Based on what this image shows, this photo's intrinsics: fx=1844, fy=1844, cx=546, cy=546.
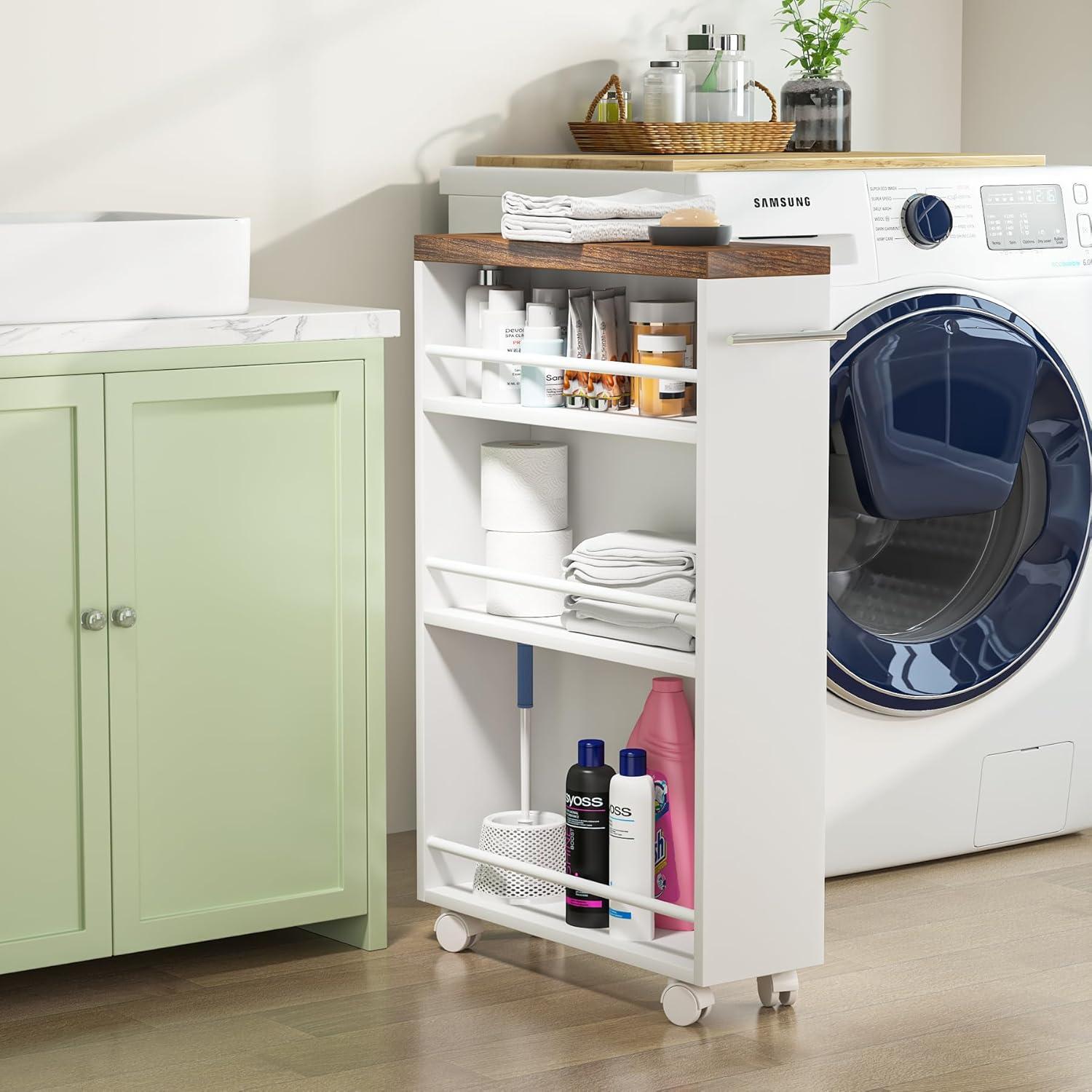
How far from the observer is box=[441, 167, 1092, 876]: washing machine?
265cm

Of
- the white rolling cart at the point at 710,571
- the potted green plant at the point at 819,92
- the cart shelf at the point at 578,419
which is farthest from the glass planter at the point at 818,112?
the cart shelf at the point at 578,419

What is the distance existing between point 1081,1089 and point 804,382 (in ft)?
2.81

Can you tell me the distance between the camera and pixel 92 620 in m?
2.26

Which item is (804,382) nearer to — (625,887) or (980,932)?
(625,887)

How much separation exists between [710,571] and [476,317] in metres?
0.58

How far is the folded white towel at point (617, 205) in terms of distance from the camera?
2.26 m

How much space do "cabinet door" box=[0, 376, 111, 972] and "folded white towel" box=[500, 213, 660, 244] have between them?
1.88 ft

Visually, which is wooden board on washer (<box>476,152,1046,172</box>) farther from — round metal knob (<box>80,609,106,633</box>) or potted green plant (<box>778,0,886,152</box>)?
round metal knob (<box>80,609,106,633</box>)

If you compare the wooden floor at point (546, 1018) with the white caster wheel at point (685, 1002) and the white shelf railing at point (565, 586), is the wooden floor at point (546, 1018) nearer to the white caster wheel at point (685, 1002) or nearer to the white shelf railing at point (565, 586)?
the white caster wheel at point (685, 1002)

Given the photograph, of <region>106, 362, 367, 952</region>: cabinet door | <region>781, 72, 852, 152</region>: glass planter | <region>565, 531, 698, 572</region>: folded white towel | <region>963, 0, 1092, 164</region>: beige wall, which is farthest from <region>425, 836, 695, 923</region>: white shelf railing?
<region>963, 0, 1092, 164</region>: beige wall

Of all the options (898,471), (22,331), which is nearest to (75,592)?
(22,331)

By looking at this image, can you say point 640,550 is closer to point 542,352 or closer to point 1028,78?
point 542,352

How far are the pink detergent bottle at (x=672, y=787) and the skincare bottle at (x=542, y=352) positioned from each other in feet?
1.28

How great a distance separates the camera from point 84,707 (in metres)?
2.27
